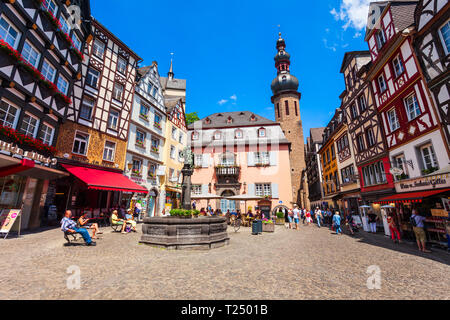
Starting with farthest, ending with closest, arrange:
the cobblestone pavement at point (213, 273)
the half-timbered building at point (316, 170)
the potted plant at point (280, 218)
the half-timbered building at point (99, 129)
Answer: the half-timbered building at point (316, 170)
the potted plant at point (280, 218)
the half-timbered building at point (99, 129)
the cobblestone pavement at point (213, 273)

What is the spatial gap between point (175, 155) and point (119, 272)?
1994cm

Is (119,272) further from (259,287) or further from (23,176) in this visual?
(23,176)

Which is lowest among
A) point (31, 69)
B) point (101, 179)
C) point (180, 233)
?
point (180, 233)

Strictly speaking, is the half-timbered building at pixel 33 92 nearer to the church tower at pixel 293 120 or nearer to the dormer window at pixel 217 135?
the dormer window at pixel 217 135

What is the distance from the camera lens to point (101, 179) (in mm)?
13172

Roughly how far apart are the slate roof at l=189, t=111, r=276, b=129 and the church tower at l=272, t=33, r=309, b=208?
7.27m

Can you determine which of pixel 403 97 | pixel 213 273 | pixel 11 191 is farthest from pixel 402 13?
pixel 11 191

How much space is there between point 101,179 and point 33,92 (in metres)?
5.76

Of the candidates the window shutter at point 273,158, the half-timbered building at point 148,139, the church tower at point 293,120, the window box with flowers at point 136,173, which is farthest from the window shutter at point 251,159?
the window box with flowers at point 136,173

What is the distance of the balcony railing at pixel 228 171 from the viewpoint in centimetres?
2588

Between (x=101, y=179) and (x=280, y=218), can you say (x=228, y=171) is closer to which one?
(x=280, y=218)

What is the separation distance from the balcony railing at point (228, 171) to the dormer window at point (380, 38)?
17.4 m

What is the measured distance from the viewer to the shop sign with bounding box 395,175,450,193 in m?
A: 8.22
